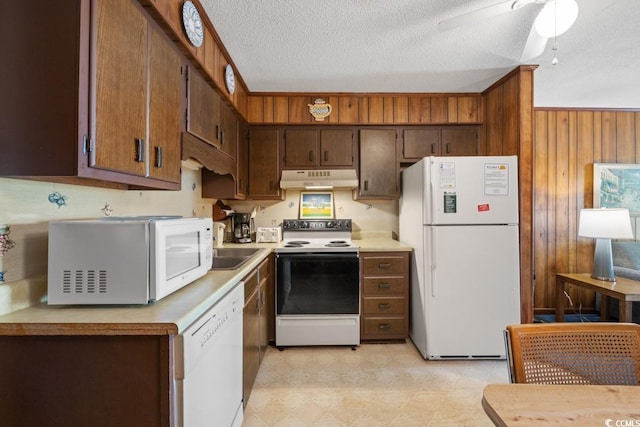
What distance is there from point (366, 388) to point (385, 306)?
0.79 meters

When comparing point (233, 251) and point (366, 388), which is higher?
point (233, 251)

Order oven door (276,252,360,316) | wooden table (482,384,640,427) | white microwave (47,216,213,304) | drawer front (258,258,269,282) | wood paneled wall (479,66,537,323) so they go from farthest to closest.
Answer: oven door (276,252,360,316) < wood paneled wall (479,66,537,323) < drawer front (258,258,269,282) < white microwave (47,216,213,304) < wooden table (482,384,640,427)

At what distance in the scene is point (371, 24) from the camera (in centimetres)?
189

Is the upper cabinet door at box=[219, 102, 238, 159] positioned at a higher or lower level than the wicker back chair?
higher

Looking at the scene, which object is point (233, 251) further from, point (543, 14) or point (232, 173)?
point (543, 14)

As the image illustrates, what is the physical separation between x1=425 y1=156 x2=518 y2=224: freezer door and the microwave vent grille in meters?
2.16

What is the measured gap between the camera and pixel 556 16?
1.60 metres

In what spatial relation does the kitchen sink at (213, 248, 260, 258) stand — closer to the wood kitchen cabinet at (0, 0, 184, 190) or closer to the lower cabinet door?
the lower cabinet door

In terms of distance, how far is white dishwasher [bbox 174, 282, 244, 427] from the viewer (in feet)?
3.21

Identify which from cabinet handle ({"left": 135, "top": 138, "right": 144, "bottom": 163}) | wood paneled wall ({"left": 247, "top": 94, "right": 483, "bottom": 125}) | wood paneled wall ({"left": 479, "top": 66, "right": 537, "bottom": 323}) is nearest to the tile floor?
wood paneled wall ({"left": 479, "top": 66, "right": 537, "bottom": 323})

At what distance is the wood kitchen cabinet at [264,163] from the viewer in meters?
3.08

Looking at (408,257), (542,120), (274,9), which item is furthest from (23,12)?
Answer: (542,120)

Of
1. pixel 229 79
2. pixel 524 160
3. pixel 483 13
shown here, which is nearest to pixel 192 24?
pixel 229 79

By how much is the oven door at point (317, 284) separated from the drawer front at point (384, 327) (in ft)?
0.64
